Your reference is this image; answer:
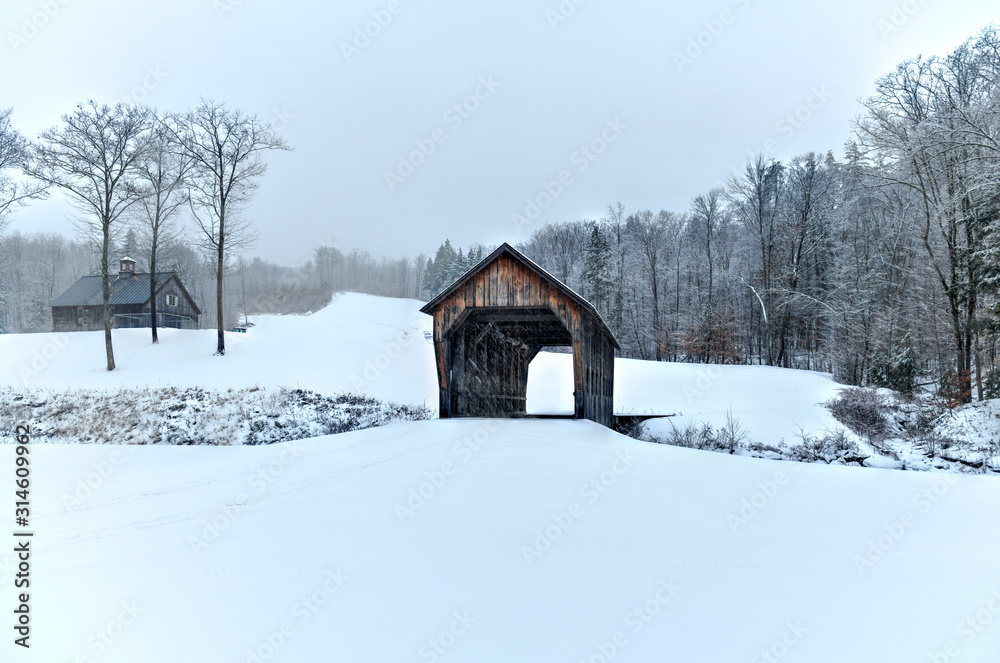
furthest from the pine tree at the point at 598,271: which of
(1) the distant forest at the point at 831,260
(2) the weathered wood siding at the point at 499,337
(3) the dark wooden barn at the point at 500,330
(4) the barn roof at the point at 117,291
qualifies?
(4) the barn roof at the point at 117,291

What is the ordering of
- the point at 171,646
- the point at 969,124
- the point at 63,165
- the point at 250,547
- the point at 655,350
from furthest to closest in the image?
the point at 655,350, the point at 63,165, the point at 969,124, the point at 250,547, the point at 171,646

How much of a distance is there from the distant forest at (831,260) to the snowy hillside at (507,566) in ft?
40.9

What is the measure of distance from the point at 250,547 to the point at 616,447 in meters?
6.25

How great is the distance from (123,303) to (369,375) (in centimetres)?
2314

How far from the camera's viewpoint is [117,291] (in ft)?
105

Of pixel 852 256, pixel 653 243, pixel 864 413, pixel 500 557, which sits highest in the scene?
pixel 653 243

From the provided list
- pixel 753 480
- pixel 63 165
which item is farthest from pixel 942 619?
pixel 63 165

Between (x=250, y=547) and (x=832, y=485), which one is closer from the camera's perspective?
(x=250, y=547)

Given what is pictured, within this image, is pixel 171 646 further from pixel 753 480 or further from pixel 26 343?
pixel 26 343

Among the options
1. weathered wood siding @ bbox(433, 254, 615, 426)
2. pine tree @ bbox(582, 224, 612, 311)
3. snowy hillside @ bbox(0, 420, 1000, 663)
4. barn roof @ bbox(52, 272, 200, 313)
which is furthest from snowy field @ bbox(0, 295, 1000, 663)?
→ barn roof @ bbox(52, 272, 200, 313)

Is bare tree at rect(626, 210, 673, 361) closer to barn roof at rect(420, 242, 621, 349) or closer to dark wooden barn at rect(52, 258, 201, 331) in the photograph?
barn roof at rect(420, 242, 621, 349)

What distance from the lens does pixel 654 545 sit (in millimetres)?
4137

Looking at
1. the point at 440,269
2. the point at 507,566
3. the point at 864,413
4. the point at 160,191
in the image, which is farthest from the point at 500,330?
the point at 440,269

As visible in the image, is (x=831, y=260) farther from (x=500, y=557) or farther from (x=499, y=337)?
(x=500, y=557)
